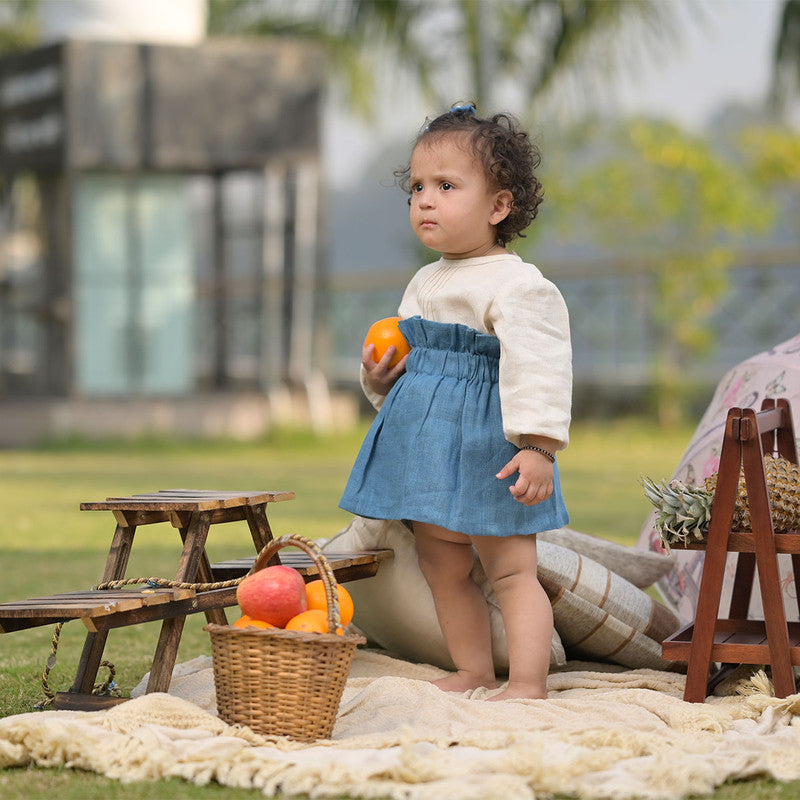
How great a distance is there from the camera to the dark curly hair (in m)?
3.53

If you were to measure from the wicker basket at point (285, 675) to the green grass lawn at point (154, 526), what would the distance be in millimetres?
276

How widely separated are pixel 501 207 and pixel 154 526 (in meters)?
4.27

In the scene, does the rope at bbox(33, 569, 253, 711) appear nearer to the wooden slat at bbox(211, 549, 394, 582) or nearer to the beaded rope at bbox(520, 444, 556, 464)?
the wooden slat at bbox(211, 549, 394, 582)

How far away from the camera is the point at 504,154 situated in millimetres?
3545

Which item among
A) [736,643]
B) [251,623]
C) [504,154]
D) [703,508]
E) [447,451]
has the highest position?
[504,154]

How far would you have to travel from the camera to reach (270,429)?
13.2 metres

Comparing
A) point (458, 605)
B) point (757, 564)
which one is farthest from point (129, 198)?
point (757, 564)

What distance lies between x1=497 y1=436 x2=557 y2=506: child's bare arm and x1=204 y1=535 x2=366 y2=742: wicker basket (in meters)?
0.60

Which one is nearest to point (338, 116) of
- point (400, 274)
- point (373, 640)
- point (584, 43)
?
point (400, 274)

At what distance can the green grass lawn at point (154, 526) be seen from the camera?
10.7ft

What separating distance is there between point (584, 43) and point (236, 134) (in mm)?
3913

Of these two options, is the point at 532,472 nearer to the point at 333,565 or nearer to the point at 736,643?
the point at 333,565

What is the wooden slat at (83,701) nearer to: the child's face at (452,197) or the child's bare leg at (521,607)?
the child's bare leg at (521,607)

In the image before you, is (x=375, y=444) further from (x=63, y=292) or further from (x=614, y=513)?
(x=63, y=292)
